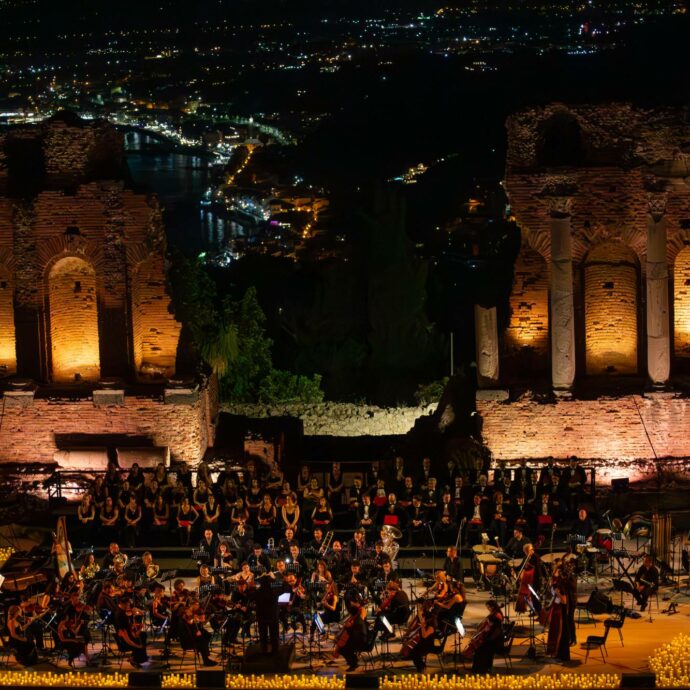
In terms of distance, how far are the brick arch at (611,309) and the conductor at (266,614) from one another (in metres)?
11.9

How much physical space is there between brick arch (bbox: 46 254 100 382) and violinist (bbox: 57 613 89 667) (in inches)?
433

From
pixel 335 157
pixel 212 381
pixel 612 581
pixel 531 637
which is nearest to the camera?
pixel 531 637

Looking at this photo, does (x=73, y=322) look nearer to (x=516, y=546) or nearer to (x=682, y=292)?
(x=516, y=546)

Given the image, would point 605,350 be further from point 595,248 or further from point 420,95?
point 420,95

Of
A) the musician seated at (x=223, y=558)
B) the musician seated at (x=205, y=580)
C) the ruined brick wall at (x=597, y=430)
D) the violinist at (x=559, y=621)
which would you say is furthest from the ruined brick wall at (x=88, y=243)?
the violinist at (x=559, y=621)

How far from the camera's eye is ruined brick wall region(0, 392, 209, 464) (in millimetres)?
35156

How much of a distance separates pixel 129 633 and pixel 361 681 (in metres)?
3.73

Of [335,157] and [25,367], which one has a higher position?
[335,157]

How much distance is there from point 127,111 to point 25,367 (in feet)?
161

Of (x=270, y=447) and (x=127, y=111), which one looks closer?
(x=270, y=447)

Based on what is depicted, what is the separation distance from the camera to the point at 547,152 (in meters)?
34.8

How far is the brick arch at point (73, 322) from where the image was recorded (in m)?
36.5

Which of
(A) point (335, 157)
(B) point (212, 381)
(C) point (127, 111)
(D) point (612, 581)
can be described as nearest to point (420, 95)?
(A) point (335, 157)

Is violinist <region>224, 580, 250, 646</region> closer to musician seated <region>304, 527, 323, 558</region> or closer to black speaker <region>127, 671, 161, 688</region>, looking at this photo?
black speaker <region>127, 671, 161, 688</region>
